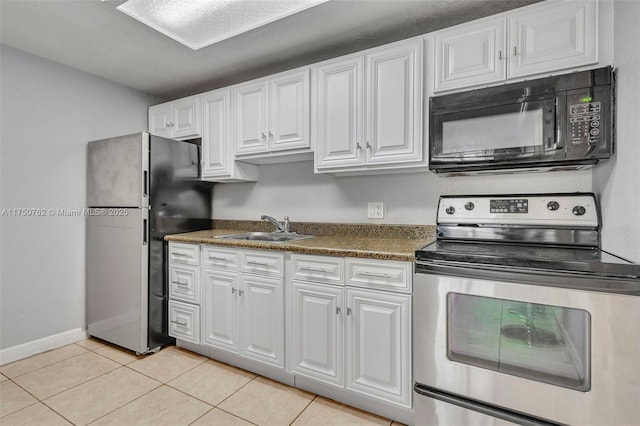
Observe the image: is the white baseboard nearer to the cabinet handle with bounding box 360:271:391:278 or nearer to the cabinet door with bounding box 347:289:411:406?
the cabinet door with bounding box 347:289:411:406

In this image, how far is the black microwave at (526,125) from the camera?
1.35 metres

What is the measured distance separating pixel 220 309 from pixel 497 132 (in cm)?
203

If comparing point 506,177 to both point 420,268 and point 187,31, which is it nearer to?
point 420,268

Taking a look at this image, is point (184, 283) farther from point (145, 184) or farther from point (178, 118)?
point (178, 118)

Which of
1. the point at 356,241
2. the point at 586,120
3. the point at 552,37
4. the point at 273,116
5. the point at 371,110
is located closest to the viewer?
the point at 586,120

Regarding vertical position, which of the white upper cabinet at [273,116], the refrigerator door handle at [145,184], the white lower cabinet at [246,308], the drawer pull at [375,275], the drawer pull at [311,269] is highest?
the white upper cabinet at [273,116]

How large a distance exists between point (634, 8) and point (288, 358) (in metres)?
2.29

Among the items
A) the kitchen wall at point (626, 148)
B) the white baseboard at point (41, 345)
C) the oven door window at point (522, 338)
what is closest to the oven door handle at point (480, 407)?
the oven door window at point (522, 338)

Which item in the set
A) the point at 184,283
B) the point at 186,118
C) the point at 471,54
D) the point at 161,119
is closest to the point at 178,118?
the point at 186,118

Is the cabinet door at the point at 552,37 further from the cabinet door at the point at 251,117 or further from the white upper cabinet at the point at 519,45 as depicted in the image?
the cabinet door at the point at 251,117

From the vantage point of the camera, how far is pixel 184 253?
2324 mm

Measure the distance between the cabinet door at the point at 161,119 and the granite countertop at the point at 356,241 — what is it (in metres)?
1.03

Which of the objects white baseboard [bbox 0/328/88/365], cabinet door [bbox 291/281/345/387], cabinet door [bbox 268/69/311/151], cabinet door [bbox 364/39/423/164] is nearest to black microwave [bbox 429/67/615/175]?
cabinet door [bbox 364/39/423/164]

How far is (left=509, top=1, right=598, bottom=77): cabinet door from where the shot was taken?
4.63 ft
